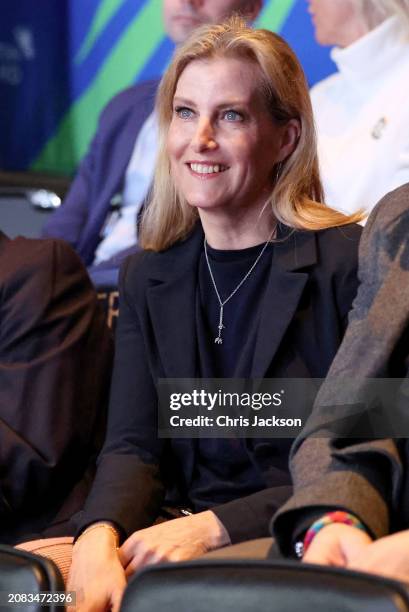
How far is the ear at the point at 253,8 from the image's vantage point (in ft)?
10.1

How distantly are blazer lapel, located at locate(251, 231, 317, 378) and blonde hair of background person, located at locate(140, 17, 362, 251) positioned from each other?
0.05 metres

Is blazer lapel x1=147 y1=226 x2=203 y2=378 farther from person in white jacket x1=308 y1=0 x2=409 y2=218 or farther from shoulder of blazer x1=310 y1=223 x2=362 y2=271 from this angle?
person in white jacket x1=308 y1=0 x2=409 y2=218

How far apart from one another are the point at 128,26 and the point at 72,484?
174 cm

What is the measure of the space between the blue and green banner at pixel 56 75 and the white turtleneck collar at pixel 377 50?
3.16 feet

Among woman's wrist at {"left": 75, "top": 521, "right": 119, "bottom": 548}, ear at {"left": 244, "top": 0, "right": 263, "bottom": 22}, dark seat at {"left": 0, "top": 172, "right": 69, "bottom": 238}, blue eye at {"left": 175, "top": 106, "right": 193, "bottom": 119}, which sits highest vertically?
ear at {"left": 244, "top": 0, "right": 263, "bottom": 22}

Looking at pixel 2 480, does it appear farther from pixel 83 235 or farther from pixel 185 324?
pixel 83 235

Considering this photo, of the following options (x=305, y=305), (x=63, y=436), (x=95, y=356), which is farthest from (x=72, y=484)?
(x=305, y=305)

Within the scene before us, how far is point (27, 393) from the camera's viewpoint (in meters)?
2.15

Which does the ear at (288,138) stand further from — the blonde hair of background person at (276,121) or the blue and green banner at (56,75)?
the blue and green banner at (56,75)

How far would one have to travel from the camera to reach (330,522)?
1458 millimetres

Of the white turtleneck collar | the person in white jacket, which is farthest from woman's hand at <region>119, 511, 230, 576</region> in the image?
the white turtleneck collar

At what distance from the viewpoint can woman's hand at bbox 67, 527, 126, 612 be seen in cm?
173

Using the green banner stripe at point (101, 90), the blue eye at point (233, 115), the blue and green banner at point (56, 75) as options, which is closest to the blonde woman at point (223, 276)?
the blue eye at point (233, 115)

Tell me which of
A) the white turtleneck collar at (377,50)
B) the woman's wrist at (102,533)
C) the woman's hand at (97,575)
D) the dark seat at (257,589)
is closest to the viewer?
the dark seat at (257,589)
